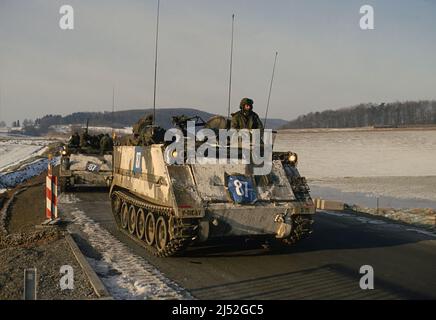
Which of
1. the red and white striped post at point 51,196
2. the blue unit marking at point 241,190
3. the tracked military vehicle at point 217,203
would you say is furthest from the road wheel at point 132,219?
the blue unit marking at point 241,190

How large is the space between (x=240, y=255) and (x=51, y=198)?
5.68 m

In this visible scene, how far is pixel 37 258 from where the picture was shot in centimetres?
907

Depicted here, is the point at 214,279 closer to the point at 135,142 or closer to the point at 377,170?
the point at 135,142

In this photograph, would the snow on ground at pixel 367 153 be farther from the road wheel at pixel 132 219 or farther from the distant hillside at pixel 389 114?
the distant hillside at pixel 389 114

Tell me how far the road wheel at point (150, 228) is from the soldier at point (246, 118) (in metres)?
2.43

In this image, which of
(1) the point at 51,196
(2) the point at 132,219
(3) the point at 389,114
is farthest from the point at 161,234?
(3) the point at 389,114

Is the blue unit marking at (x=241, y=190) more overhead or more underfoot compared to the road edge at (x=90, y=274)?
more overhead

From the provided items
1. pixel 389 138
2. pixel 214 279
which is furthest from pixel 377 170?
pixel 214 279

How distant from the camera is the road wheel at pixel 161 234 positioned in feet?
30.9

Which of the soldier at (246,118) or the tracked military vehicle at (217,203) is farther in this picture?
the soldier at (246,118)

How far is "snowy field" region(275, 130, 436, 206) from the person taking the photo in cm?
4776

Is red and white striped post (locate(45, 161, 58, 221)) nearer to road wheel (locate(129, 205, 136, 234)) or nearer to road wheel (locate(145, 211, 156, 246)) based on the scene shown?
road wheel (locate(129, 205, 136, 234))

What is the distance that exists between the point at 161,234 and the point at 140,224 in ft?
5.41

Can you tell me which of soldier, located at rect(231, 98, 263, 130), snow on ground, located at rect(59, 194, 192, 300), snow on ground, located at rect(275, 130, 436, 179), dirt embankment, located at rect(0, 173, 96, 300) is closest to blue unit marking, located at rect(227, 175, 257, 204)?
soldier, located at rect(231, 98, 263, 130)
